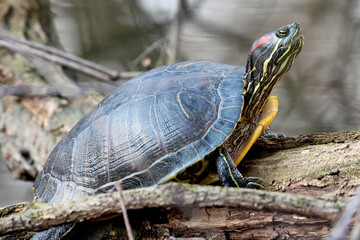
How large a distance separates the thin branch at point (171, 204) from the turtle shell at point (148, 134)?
568 millimetres

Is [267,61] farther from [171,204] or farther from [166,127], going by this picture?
[171,204]

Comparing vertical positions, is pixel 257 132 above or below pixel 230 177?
above

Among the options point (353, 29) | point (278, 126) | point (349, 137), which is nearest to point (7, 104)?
point (349, 137)

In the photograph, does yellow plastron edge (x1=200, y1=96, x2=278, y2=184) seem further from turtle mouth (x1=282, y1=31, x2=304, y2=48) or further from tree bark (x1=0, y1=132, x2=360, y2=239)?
turtle mouth (x1=282, y1=31, x2=304, y2=48)

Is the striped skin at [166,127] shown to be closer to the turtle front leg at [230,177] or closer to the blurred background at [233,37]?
the turtle front leg at [230,177]

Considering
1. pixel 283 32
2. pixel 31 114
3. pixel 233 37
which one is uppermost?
pixel 233 37

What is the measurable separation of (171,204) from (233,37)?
4943 mm

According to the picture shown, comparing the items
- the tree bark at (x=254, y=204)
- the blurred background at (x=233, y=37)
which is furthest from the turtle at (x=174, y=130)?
the blurred background at (x=233, y=37)

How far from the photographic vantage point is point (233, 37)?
6.08 meters

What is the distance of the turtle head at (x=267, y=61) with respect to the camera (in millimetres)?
2490

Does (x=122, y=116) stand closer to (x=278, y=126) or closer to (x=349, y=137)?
(x=349, y=137)

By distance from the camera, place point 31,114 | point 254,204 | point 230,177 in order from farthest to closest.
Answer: point 31,114 → point 230,177 → point 254,204

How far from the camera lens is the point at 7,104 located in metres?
4.07

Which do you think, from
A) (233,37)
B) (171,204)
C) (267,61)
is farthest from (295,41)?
(233,37)
